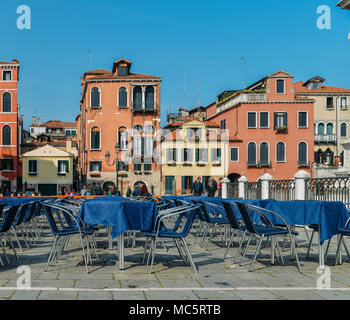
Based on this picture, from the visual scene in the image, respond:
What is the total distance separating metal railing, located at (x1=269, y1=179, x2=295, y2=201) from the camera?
1487 cm

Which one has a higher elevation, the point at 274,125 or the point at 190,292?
the point at 274,125

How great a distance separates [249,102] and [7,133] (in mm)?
22047

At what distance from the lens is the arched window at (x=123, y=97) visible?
43625 millimetres

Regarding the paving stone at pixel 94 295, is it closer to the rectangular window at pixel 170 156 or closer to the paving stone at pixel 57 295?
the paving stone at pixel 57 295

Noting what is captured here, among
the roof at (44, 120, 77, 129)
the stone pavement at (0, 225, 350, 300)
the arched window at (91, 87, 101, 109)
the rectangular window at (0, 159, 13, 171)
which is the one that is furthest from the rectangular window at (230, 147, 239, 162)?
the roof at (44, 120, 77, 129)

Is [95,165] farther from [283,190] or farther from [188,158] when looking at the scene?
[283,190]

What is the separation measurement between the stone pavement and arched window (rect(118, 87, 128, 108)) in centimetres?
3566

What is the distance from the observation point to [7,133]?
45625mm

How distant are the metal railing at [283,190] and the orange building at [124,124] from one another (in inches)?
1061

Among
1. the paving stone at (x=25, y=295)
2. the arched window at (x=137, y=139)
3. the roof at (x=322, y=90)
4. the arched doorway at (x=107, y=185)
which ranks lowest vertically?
the arched doorway at (x=107, y=185)

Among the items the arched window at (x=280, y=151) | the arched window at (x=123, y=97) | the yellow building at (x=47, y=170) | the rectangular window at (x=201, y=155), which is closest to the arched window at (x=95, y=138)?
the arched window at (x=123, y=97)
